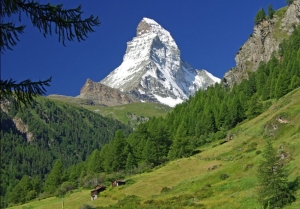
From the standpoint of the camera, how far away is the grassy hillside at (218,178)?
5345 cm

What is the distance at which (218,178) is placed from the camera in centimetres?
6612

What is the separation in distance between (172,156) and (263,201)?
67.1 metres

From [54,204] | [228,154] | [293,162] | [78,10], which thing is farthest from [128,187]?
[78,10]

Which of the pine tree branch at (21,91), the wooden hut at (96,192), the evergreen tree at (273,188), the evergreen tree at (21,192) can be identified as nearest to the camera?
the pine tree branch at (21,91)

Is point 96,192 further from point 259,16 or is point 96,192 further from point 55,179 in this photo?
point 259,16

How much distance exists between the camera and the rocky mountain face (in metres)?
167

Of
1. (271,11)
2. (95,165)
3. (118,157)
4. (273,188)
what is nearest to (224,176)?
(273,188)

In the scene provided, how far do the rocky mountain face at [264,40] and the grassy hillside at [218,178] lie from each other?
77.4 meters

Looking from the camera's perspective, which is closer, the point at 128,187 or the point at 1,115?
the point at 1,115

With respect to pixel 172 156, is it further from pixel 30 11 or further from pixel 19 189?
pixel 30 11

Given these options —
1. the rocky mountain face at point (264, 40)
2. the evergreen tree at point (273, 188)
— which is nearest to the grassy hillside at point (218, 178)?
the evergreen tree at point (273, 188)

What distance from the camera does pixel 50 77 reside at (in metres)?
7.95

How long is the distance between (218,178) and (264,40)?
12336 cm

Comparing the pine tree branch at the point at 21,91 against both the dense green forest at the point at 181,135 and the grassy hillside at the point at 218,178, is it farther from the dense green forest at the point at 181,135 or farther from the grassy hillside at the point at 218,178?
the dense green forest at the point at 181,135
